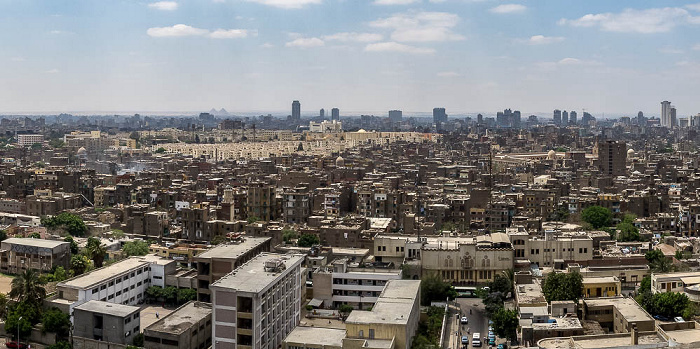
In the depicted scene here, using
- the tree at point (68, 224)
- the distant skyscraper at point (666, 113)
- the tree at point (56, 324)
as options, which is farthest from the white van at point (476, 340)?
the distant skyscraper at point (666, 113)

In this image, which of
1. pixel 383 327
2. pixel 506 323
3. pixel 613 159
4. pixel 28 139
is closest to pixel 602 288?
pixel 506 323

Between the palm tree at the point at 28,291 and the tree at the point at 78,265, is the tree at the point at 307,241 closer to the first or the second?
the tree at the point at 78,265

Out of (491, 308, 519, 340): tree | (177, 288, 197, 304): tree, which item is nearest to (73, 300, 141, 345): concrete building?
(177, 288, 197, 304): tree

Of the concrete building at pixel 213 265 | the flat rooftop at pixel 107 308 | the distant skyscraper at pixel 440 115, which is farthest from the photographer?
the distant skyscraper at pixel 440 115

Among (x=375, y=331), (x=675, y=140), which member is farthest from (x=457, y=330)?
(x=675, y=140)

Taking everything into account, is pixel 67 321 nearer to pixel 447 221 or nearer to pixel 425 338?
pixel 425 338

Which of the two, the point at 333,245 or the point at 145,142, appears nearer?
the point at 333,245

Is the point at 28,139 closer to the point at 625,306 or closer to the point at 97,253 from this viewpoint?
the point at 97,253

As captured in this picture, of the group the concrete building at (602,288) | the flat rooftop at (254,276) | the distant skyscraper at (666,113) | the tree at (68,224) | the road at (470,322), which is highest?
the distant skyscraper at (666,113)
